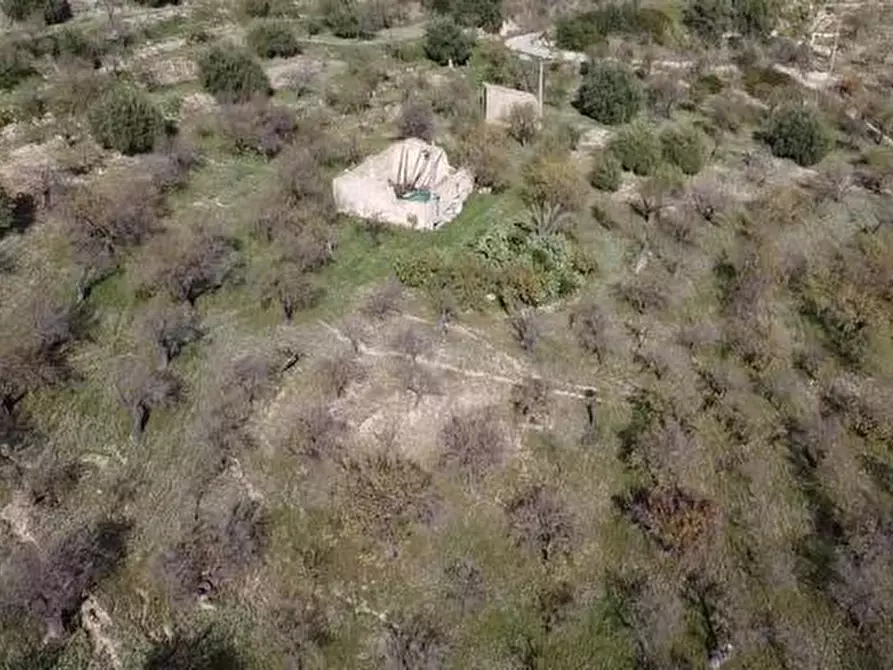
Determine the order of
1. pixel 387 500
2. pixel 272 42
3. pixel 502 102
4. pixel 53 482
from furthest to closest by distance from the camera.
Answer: pixel 272 42 → pixel 502 102 → pixel 53 482 → pixel 387 500

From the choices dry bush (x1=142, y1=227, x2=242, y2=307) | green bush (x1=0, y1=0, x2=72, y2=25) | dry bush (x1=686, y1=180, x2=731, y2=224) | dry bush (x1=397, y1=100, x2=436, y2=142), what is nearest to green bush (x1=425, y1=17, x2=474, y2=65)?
dry bush (x1=397, y1=100, x2=436, y2=142)

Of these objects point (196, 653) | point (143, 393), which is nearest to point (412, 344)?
point (143, 393)

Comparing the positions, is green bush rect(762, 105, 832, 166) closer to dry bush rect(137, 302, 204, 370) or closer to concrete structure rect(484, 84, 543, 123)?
concrete structure rect(484, 84, 543, 123)

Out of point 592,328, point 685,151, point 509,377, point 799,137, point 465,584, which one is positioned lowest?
point 799,137

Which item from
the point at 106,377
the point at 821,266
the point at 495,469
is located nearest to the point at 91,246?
the point at 106,377

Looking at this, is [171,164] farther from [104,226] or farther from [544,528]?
[544,528]

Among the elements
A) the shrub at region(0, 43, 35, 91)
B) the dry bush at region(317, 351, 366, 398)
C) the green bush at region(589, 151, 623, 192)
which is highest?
the shrub at region(0, 43, 35, 91)

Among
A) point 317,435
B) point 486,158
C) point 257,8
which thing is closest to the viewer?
point 317,435
